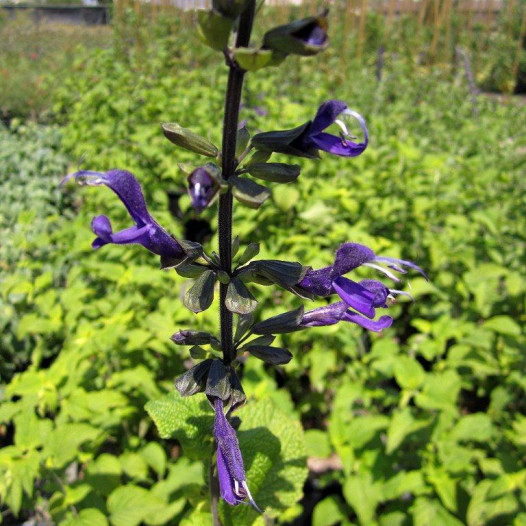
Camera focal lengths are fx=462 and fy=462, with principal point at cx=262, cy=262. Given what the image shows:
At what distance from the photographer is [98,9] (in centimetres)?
2152

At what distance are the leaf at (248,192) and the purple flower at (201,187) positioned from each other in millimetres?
53

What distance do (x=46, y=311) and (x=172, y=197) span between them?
8.85 ft

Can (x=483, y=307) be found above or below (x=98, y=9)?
below

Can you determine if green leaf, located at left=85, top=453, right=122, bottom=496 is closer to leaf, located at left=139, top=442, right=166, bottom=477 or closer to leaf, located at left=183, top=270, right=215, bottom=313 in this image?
leaf, located at left=139, top=442, right=166, bottom=477

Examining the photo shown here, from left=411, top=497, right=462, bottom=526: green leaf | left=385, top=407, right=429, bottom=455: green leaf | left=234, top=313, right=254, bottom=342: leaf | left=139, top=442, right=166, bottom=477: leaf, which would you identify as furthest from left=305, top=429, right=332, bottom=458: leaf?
left=234, top=313, right=254, bottom=342: leaf

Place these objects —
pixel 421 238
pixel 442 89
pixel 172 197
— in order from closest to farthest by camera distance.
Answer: pixel 421 238
pixel 172 197
pixel 442 89

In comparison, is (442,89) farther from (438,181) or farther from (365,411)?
(365,411)

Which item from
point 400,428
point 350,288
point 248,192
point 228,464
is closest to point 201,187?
point 248,192

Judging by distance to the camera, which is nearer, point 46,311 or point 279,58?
point 279,58

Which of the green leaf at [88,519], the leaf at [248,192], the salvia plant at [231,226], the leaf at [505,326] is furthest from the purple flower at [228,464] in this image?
the leaf at [505,326]

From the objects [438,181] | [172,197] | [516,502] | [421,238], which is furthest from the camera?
[172,197]

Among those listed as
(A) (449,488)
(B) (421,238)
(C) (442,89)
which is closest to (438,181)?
(B) (421,238)

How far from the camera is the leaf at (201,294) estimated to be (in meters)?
0.86

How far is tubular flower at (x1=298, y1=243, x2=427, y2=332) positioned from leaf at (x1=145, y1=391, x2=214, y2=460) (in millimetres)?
382
